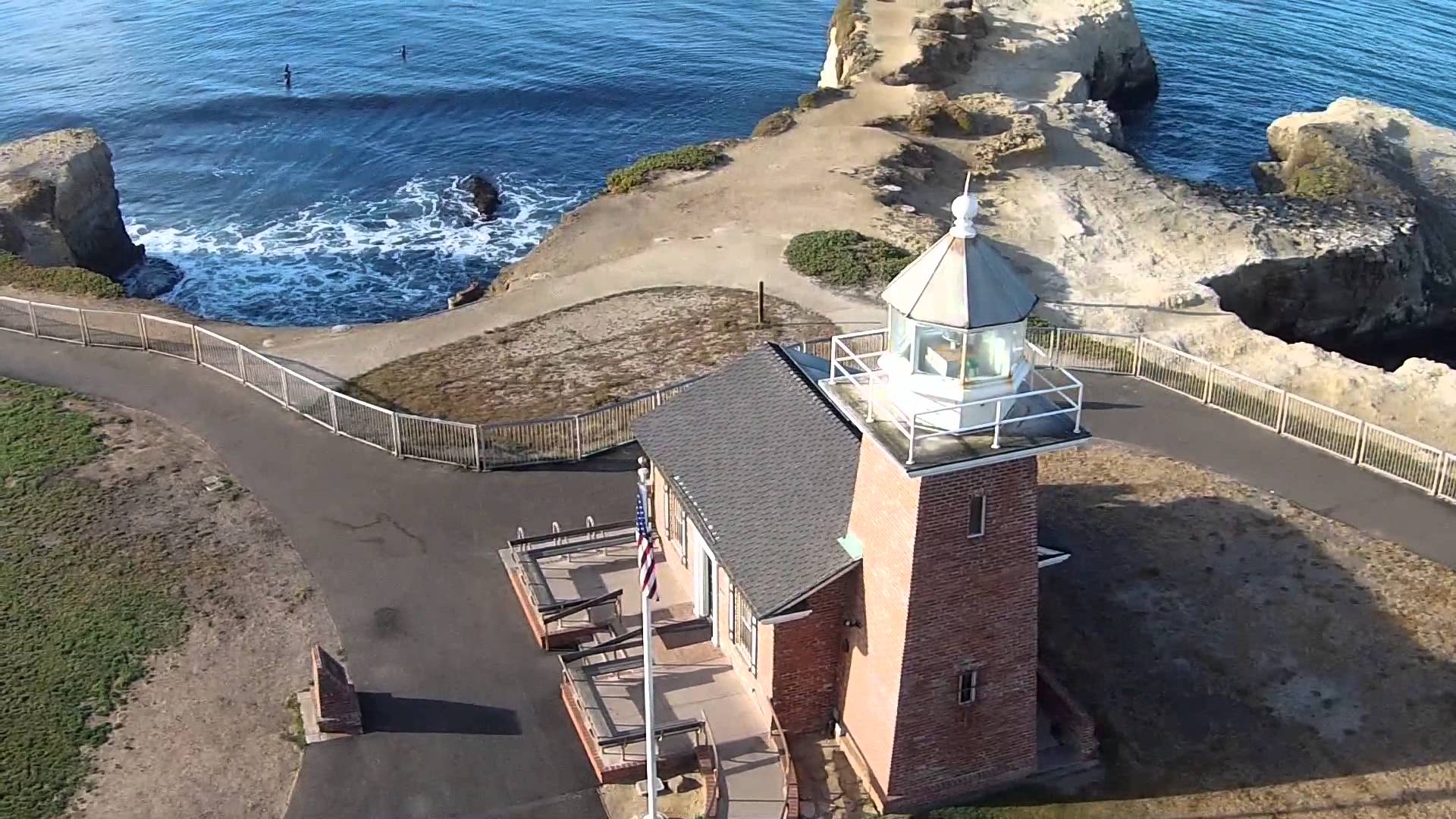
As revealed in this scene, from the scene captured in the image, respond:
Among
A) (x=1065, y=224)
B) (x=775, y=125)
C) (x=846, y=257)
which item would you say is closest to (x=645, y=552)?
(x=846, y=257)

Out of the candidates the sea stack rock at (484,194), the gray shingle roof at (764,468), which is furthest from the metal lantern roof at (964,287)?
the sea stack rock at (484,194)

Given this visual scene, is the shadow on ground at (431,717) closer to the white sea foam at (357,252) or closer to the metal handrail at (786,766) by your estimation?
the metal handrail at (786,766)

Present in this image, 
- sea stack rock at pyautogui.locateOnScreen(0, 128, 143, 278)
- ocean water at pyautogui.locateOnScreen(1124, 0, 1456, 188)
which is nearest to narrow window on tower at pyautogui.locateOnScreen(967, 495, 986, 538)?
sea stack rock at pyautogui.locateOnScreen(0, 128, 143, 278)

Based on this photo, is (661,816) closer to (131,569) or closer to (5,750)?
(5,750)

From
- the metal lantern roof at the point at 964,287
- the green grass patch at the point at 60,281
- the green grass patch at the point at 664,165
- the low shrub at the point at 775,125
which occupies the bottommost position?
the green grass patch at the point at 60,281

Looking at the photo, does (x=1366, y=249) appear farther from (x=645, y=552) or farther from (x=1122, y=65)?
(x=645, y=552)

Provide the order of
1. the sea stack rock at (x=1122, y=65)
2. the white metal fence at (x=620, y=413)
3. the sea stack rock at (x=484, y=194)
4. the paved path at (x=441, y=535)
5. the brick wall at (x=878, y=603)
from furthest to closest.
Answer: the sea stack rock at (x=1122, y=65) → the sea stack rock at (x=484, y=194) → the white metal fence at (x=620, y=413) → the paved path at (x=441, y=535) → the brick wall at (x=878, y=603)
